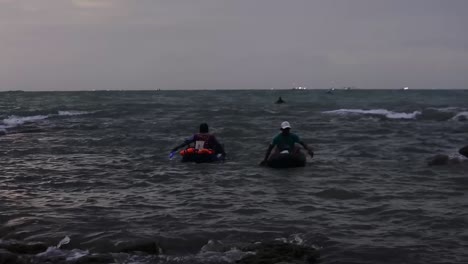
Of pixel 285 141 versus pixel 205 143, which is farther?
pixel 205 143

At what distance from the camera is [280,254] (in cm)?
712

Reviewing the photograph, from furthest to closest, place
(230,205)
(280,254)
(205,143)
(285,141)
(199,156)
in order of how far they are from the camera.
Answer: (205,143) < (199,156) < (285,141) < (230,205) < (280,254)

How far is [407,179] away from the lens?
1314 centimetres

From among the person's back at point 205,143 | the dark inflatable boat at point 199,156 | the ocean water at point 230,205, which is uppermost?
the person's back at point 205,143

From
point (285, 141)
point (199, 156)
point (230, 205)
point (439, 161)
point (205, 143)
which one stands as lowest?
point (230, 205)

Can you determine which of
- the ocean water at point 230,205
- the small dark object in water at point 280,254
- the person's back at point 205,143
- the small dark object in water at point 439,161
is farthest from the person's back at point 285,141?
the small dark object in water at point 280,254

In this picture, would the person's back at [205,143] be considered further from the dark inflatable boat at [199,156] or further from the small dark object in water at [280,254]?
the small dark object in water at [280,254]

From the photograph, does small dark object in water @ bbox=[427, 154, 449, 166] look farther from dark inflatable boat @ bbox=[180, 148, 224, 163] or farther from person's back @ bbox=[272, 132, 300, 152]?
dark inflatable boat @ bbox=[180, 148, 224, 163]

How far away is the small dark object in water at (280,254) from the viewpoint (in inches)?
271

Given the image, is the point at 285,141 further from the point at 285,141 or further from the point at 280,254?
the point at 280,254

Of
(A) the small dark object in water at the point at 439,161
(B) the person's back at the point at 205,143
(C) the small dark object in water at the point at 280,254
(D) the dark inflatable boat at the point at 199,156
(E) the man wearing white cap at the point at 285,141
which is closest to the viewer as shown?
(C) the small dark object in water at the point at 280,254

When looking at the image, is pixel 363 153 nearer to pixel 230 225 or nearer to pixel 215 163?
pixel 215 163

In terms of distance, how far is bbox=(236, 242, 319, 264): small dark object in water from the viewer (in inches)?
271

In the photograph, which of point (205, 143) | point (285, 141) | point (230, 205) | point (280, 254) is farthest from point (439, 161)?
point (280, 254)
